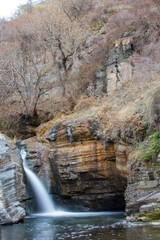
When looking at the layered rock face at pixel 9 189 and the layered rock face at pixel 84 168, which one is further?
the layered rock face at pixel 84 168

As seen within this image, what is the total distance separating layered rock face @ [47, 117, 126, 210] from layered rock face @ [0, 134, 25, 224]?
2.21 m

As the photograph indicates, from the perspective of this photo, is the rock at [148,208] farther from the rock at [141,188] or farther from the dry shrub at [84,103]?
the dry shrub at [84,103]

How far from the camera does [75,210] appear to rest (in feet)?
45.1

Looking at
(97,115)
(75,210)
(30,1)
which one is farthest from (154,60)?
(30,1)

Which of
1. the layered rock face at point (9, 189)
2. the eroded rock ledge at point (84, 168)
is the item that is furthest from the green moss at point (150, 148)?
the layered rock face at point (9, 189)

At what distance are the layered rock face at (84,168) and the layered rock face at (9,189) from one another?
2.21 metres

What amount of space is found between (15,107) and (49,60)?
4.79 meters

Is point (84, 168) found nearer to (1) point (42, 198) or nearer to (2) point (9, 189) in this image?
(1) point (42, 198)

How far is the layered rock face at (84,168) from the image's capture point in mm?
12352

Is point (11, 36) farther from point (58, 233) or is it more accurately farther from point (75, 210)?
point (58, 233)

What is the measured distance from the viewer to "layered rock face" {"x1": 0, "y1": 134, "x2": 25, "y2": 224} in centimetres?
1030

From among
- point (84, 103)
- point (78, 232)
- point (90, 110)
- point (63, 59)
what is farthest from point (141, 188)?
point (63, 59)

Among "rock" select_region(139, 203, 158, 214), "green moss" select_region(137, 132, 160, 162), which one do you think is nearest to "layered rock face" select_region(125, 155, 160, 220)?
"rock" select_region(139, 203, 158, 214)

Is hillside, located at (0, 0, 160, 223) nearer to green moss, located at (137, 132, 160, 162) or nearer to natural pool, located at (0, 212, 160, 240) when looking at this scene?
green moss, located at (137, 132, 160, 162)
